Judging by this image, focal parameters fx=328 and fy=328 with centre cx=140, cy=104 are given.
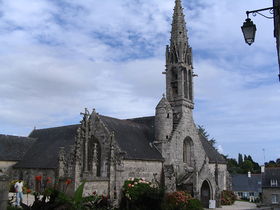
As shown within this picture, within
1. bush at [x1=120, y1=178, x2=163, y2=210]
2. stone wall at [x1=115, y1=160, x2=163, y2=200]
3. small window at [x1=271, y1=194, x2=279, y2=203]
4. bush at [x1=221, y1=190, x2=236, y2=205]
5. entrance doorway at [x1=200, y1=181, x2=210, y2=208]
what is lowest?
small window at [x1=271, y1=194, x2=279, y2=203]

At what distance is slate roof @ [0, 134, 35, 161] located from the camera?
29047 millimetres

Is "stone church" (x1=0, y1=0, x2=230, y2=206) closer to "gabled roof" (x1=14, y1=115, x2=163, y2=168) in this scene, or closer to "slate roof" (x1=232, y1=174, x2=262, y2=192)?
"gabled roof" (x1=14, y1=115, x2=163, y2=168)

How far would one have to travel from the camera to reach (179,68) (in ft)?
91.9

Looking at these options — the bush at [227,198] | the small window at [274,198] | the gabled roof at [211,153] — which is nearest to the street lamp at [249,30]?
the bush at [227,198]

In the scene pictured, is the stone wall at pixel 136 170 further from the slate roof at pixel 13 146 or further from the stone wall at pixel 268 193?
the stone wall at pixel 268 193

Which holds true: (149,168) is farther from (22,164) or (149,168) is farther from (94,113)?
(22,164)

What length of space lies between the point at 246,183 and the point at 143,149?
32638 millimetres

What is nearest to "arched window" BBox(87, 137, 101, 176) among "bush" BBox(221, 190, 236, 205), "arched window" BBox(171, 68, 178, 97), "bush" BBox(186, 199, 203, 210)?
"bush" BBox(186, 199, 203, 210)

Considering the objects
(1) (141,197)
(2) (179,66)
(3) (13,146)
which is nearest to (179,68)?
(2) (179,66)

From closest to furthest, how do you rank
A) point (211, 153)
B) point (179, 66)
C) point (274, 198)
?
1. point (179, 66)
2. point (211, 153)
3. point (274, 198)

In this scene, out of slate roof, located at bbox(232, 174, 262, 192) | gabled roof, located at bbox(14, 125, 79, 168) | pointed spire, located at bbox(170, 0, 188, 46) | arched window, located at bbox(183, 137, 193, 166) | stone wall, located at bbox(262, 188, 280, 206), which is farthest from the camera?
slate roof, located at bbox(232, 174, 262, 192)

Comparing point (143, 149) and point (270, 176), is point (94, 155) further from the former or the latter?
point (270, 176)

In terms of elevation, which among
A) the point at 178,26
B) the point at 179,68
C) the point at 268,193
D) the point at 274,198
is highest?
the point at 178,26

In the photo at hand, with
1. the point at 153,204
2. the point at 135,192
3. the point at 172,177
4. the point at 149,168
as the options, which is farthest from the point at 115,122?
the point at 153,204
